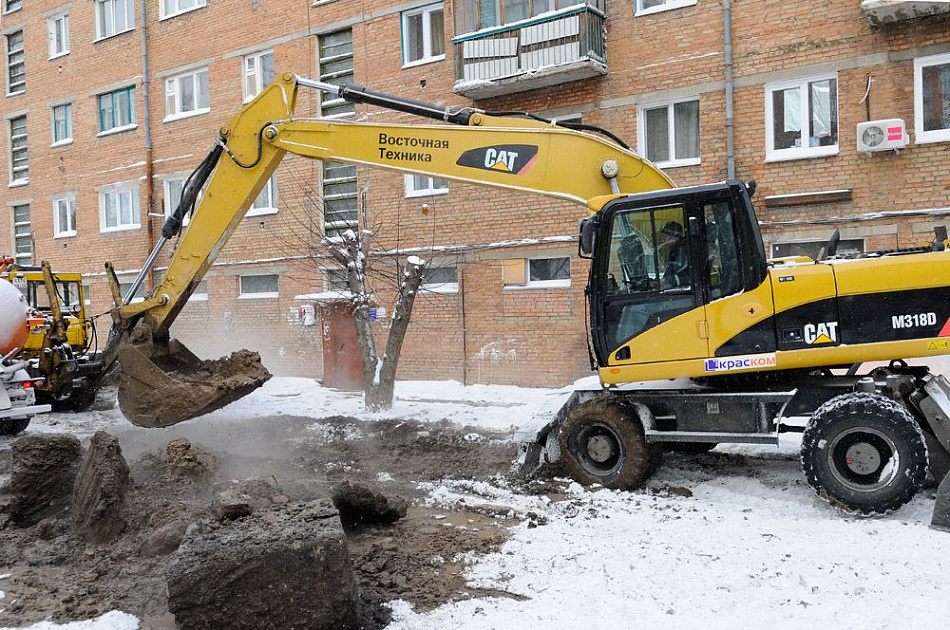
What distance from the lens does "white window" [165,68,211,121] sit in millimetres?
19922

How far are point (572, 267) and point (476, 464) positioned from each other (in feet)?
22.5

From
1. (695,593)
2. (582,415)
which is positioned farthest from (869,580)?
(582,415)

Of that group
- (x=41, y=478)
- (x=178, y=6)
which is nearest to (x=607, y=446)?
(x=41, y=478)

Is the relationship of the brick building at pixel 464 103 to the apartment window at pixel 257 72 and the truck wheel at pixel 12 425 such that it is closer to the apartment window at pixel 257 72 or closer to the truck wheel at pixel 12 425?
the apartment window at pixel 257 72

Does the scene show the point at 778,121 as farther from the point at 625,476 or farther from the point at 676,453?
the point at 625,476

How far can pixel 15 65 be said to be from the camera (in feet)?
81.7

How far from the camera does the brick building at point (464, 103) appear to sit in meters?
12.0

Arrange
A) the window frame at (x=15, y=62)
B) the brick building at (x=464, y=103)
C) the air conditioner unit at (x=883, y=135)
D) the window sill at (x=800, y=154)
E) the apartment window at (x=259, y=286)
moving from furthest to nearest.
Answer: the window frame at (x=15, y=62) < the apartment window at (x=259, y=286) < the window sill at (x=800, y=154) < the brick building at (x=464, y=103) < the air conditioner unit at (x=883, y=135)

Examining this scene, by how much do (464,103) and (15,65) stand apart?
1793cm

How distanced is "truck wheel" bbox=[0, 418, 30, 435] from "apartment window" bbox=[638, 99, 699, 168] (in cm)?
1133

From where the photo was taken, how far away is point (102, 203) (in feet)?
72.4

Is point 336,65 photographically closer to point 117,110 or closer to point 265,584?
point 117,110

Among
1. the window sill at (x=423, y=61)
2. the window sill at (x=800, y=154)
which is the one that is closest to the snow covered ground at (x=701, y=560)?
the window sill at (x=800, y=154)

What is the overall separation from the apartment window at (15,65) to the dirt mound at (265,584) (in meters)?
25.6
